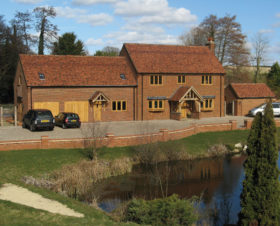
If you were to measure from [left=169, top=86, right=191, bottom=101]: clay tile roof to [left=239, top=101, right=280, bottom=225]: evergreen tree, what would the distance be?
2304 cm

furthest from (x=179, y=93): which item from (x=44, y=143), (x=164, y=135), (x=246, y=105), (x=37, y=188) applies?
(x=37, y=188)

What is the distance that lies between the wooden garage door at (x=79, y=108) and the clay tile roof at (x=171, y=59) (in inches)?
253

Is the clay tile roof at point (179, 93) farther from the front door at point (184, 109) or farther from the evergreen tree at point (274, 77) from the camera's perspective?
the evergreen tree at point (274, 77)

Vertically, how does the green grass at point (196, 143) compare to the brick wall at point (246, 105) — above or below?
below

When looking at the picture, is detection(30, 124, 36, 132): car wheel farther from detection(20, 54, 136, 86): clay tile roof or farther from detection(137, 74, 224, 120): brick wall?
detection(137, 74, 224, 120): brick wall

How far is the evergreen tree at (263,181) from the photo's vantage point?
423 inches

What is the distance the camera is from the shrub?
11133mm

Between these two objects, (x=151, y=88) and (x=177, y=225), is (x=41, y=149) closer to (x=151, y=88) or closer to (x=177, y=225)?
(x=177, y=225)

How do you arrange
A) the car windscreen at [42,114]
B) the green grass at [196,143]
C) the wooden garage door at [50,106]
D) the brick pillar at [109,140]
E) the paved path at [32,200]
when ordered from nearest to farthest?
1. the paved path at [32,200]
2. the green grass at [196,143]
3. the brick pillar at [109,140]
4. the car windscreen at [42,114]
5. the wooden garage door at [50,106]

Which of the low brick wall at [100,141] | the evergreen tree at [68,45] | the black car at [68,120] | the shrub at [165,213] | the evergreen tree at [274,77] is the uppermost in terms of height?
the evergreen tree at [68,45]

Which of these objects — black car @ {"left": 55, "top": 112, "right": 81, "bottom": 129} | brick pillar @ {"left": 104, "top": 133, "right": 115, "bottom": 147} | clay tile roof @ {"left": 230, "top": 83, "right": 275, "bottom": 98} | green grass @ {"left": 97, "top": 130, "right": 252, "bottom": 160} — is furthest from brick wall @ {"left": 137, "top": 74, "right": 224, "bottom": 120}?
brick pillar @ {"left": 104, "top": 133, "right": 115, "bottom": 147}

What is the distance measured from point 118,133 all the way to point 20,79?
12.4 meters

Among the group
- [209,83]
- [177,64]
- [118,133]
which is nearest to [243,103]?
[209,83]

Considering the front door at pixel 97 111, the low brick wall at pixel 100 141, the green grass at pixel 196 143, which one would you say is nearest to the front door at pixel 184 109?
the green grass at pixel 196 143
